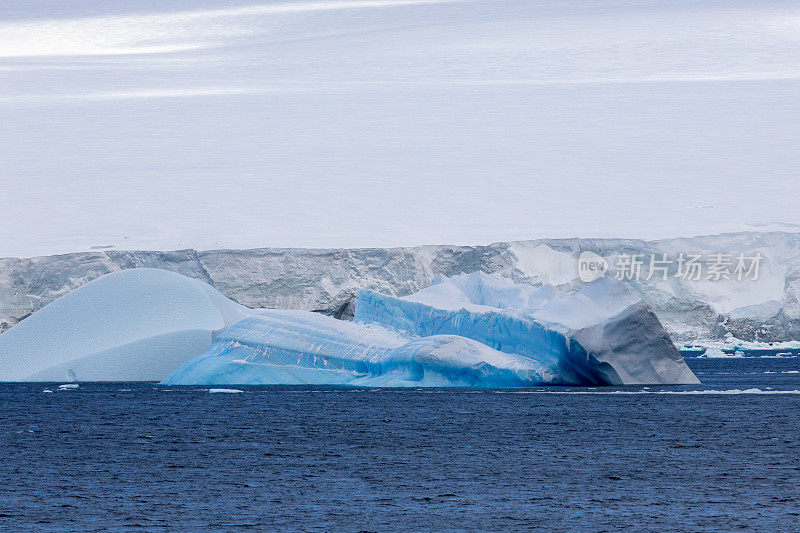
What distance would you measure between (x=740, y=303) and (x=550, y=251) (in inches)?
271

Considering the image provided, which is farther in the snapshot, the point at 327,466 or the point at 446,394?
the point at 446,394

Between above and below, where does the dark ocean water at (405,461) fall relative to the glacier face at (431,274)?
below

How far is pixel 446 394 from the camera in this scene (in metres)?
17.7

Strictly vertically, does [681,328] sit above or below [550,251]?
below

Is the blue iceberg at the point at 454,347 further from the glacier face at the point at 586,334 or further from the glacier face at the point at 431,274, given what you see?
the glacier face at the point at 431,274

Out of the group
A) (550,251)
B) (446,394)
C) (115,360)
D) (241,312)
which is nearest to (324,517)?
(446,394)

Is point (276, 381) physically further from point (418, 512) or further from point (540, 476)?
point (418, 512)

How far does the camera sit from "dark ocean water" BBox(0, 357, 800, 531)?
7.31m

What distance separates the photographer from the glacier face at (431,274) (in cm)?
3228

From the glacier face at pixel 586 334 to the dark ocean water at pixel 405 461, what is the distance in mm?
498

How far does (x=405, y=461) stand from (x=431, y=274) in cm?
2596

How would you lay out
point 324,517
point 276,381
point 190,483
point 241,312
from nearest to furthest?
point 324,517 → point 190,483 → point 276,381 → point 241,312

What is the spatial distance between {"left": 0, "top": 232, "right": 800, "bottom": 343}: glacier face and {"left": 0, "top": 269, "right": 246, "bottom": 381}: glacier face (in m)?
10.8

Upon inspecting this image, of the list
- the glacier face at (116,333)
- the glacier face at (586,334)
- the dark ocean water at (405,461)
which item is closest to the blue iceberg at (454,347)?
the glacier face at (586,334)
